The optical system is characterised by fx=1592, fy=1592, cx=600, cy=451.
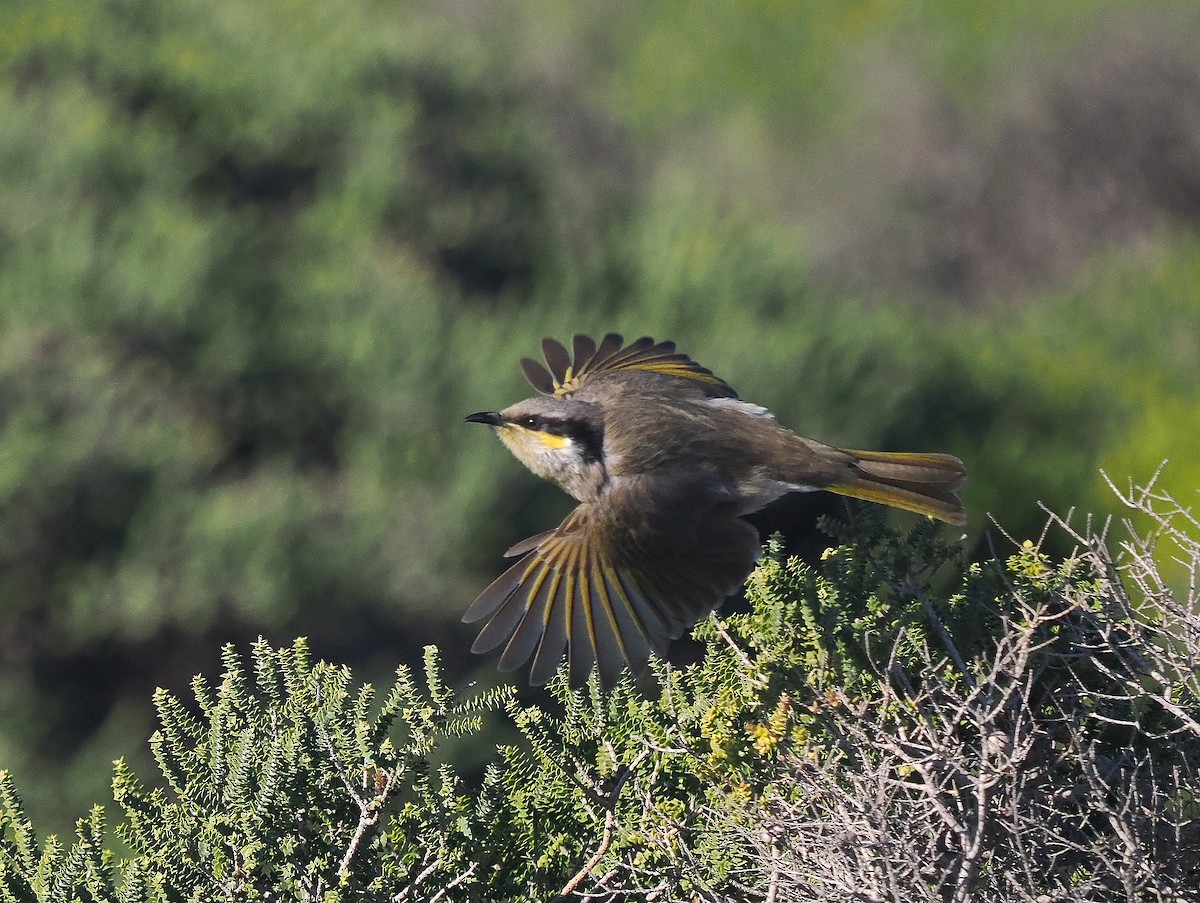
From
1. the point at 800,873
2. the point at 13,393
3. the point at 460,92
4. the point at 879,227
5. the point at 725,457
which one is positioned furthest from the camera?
the point at 879,227

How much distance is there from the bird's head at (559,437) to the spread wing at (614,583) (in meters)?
0.23

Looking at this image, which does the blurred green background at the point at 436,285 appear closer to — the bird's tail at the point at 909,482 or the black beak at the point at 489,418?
the black beak at the point at 489,418

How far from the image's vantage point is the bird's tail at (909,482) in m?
4.27

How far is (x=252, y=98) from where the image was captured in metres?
13.9

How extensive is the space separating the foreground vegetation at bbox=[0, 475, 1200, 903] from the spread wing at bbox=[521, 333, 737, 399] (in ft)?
6.74

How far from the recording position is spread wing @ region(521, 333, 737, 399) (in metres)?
5.24

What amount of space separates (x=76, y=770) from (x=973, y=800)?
6992mm

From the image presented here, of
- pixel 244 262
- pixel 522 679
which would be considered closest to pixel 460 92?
pixel 244 262

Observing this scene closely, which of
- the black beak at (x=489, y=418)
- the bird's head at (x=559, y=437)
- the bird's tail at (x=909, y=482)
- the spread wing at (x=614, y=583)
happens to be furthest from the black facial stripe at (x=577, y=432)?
the bird's tail at (x=909, y=482)

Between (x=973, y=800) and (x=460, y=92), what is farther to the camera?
(x=460, y=92)

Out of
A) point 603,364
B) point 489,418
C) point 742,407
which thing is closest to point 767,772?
point 489,418

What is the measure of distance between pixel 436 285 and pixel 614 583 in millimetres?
9266

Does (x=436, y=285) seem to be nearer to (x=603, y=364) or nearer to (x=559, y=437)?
(x=603, y=364)

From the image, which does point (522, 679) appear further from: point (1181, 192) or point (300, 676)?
point (1181, 192)
